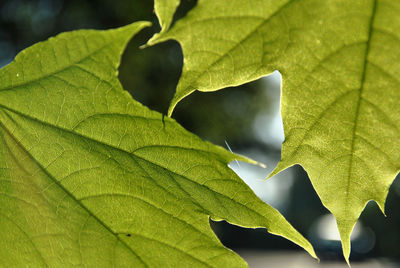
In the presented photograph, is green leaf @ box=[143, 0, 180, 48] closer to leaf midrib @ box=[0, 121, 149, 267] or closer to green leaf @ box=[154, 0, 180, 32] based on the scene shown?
green leaf @ box=[154, 0, 180, 32]

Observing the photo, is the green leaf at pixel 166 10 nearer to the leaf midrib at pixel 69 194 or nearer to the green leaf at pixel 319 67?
the green leaf at pixel 319 67

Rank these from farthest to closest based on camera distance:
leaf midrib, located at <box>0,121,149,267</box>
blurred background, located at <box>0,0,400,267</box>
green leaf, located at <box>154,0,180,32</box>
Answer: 1. blurred background, located at <box>0,0,400,267</box>
2. leaf midrib, located at <box>0,121,149,267</box>
3. green leaf, located at <box>154,0,180,32</box>

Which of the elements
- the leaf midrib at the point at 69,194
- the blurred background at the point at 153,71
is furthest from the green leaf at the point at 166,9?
the blurred background at the point at 153,71

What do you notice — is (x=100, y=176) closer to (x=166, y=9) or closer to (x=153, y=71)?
(x=166, y=9)

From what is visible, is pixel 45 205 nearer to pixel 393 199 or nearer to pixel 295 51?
pixel 295 51

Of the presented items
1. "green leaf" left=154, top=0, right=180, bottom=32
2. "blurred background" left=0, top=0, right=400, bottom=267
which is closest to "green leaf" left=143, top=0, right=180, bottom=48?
"green leaf" left=154, top=0, right=180, bottom=32
